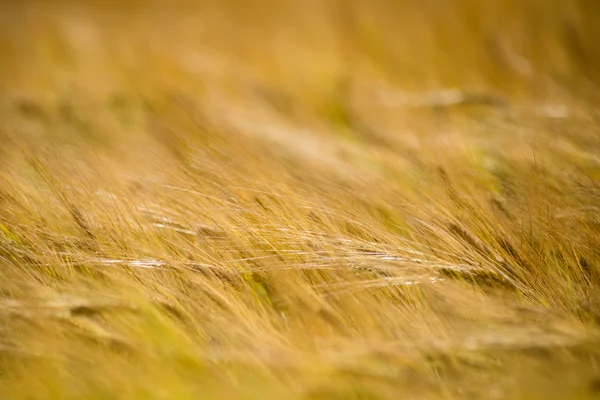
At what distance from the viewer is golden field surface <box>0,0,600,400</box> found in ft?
1.84

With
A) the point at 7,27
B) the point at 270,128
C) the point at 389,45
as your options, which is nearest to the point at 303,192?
the point at 270,128

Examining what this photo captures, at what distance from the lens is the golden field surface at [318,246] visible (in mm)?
562

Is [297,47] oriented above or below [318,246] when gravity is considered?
above

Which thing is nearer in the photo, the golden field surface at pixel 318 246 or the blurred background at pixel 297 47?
the golden field surface at pixel 318 246

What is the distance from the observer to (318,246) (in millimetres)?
651

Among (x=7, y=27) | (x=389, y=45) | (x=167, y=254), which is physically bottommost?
(x=167, y=254)

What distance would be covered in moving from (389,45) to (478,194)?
678 mm

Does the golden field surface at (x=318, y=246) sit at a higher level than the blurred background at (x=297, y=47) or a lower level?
lower

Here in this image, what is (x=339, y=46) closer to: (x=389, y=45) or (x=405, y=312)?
(x=389, y=45)

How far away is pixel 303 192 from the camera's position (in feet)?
2.36

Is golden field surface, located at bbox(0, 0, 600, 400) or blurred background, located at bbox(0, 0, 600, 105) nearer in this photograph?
golden field surface, located at bbox(0, 0, 600, 400)

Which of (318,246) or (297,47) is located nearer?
(318,246)

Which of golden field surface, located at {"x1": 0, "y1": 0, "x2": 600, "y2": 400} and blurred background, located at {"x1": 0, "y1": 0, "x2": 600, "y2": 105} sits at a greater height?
blurred background, located at {"x1": 0, "y1": 0, "x2": 600, "y2": 105}

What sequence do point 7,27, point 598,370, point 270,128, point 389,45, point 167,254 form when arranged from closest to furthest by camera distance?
point 598,370 → point 167,254 → point 270,128 → point 389,45 → point 7,27
